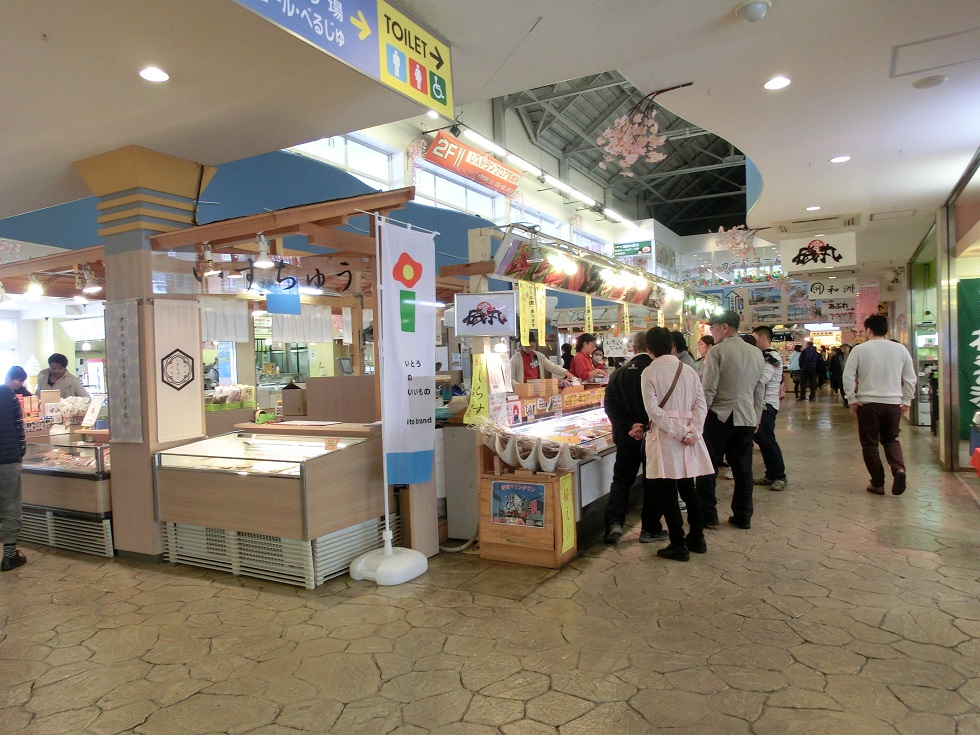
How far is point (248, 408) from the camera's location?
8570 millimetres

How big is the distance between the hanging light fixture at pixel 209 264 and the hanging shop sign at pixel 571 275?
2.48 m

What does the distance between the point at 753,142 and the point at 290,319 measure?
27.2 feet

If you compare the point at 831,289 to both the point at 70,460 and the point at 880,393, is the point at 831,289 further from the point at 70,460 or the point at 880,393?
the point at 70,460

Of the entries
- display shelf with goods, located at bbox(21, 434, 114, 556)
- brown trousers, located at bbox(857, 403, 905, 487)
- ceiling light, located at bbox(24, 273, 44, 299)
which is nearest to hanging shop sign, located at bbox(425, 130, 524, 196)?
ceiling light, located at bbox(24, 273, 44, 299)

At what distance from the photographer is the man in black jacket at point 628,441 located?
17.1ft

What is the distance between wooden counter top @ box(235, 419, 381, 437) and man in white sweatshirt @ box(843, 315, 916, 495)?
4947 mm

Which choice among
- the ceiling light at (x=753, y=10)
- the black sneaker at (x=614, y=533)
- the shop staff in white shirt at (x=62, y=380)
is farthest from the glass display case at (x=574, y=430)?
the shop staff in white shirt at (x=62, y=380)

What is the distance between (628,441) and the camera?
17.6 ft

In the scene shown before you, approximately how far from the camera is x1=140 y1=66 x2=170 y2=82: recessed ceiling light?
3.80 metres

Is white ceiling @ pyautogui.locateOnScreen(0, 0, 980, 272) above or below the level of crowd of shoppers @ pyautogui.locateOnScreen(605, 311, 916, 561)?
above

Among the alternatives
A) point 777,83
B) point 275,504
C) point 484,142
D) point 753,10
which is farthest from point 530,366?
point 484,142

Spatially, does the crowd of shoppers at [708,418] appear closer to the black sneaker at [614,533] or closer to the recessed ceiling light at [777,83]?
the black sneaker at [614,533]

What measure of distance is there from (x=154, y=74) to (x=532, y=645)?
4.03 metres

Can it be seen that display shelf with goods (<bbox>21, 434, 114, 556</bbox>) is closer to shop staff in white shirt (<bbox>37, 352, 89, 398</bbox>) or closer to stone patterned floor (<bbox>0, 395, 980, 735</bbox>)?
stone patterned floor (<bbox>0, 395, 980, 735</bbox>)
